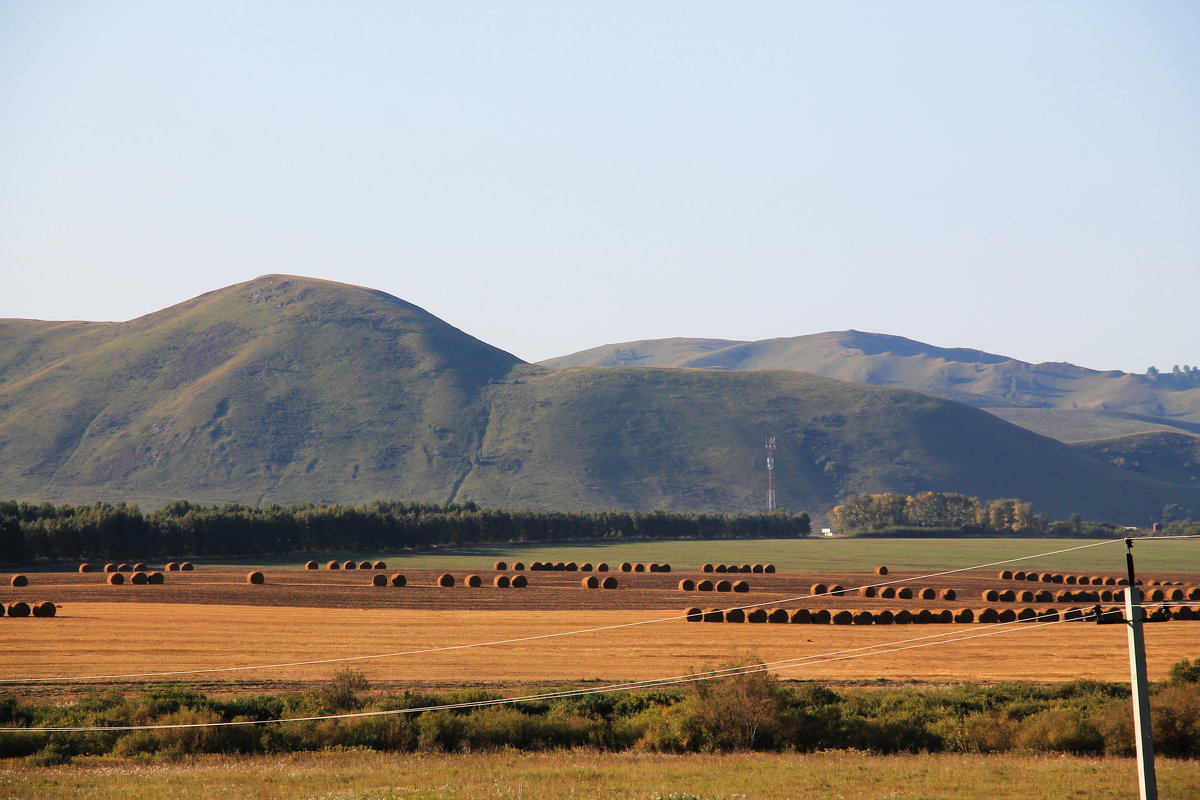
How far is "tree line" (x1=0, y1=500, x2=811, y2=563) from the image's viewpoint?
9806cm

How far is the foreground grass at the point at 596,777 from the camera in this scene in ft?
74.3

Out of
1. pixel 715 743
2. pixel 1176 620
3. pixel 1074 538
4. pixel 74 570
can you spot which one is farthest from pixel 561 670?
pixel 1074 538

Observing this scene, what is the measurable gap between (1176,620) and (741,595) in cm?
2673

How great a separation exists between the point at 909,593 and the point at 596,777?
5693 cm

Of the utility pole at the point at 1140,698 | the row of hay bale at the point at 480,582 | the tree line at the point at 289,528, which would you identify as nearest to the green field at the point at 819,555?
the tree line at the point at 289,528

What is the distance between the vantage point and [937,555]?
129750mm

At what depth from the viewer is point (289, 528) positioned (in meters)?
116

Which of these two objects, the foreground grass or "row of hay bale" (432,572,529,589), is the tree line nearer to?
"row of hay bale" (432,572,529,589)

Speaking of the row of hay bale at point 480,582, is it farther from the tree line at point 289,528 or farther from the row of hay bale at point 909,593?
the tree line at point 289,528

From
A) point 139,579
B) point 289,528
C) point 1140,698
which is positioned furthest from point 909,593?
point 289,528

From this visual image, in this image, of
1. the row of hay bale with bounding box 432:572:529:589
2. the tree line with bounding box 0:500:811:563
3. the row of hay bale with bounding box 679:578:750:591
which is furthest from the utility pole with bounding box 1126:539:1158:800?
the tree line with bounding box 0:500:811:563

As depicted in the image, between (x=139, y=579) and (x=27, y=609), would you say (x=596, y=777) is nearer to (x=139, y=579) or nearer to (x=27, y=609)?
(x=27, y=609)

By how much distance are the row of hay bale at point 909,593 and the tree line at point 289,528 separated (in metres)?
61.4

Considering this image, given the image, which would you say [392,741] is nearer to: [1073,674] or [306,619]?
[1073,674]
